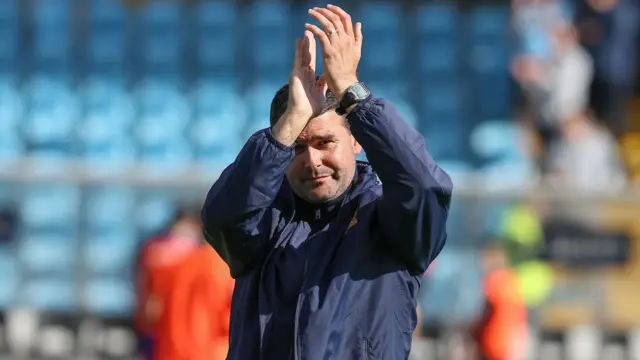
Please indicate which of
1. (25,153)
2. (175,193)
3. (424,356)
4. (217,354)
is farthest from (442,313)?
(25,153)

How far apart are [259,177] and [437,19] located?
37.6 ft

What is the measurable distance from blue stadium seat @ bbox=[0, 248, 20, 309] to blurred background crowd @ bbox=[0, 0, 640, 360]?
1cm

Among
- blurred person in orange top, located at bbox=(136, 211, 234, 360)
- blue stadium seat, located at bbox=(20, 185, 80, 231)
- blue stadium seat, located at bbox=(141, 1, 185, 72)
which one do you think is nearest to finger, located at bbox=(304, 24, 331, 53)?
blurred person in orange top, located at bbox=(136, 211, 234, 360)

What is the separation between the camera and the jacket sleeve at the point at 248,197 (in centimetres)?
359

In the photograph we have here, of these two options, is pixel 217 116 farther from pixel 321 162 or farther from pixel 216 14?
pixel 321 162

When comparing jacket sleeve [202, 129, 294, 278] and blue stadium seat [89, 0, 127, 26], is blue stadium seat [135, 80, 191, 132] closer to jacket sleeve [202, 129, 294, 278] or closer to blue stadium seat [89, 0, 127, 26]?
blue stadium seat [89, 0, 127, 26]

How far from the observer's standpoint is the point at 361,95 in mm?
3572

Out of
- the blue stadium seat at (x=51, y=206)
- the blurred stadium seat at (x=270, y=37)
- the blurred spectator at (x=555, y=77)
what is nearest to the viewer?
the blue stadium seat at (x=51, y=206)

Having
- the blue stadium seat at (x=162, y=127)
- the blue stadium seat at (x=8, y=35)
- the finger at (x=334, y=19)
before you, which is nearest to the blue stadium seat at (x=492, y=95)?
the blue stadium seat at (x=162, y=127)

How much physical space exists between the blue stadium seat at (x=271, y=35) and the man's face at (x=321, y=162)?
36.1 ft

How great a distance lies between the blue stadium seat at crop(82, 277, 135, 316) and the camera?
1241cm

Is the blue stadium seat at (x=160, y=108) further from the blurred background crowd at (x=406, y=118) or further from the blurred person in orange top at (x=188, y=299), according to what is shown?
the blurred person in orange top at (x=188, y=299)

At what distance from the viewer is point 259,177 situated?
11.8ft

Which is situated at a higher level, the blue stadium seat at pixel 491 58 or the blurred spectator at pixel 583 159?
the blue stadium seat at pixel 491 58
